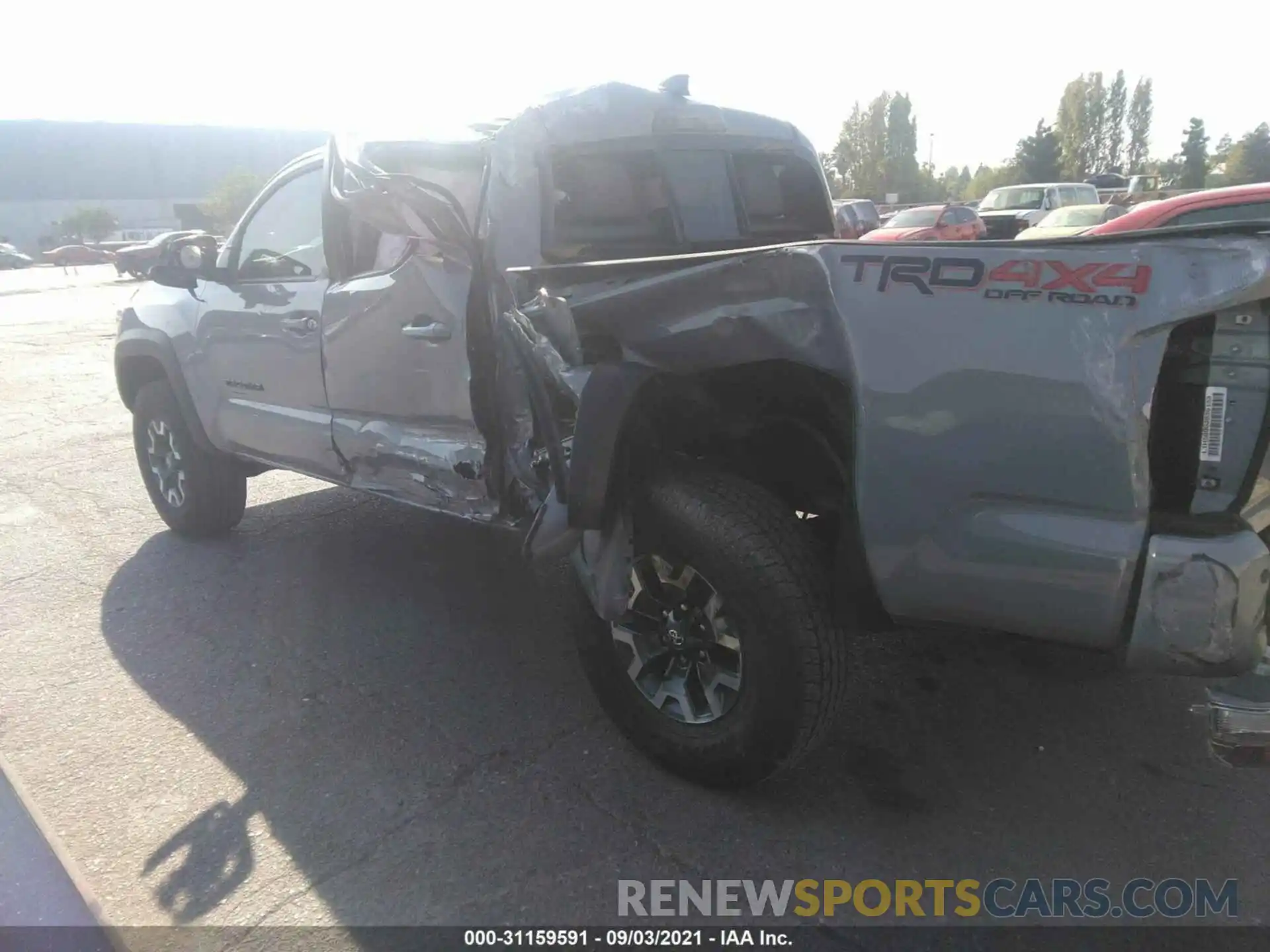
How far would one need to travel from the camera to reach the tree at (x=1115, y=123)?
249 ft

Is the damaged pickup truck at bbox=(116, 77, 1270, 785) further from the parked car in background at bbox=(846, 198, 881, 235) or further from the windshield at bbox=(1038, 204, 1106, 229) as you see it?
the parked car in background at bbox=(846, 198, 881, 235)

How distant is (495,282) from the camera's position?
3.31 metres

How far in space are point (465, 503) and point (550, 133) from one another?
1.41 metres

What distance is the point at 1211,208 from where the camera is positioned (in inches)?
259

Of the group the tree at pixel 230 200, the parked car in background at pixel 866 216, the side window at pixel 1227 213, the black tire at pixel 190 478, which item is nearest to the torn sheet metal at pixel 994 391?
the black tire at pixel 190 478

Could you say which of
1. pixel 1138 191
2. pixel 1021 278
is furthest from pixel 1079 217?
pixel 1138 191

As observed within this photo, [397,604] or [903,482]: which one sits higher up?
[903,482]

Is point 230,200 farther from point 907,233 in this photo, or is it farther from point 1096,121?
point 1096,121

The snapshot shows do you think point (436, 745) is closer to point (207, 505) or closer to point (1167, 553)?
point (1167, 553)

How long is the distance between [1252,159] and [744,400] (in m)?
57.3

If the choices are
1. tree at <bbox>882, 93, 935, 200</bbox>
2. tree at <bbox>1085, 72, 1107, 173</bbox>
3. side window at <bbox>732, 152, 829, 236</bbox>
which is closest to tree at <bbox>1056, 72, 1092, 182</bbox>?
tree at <bbox>1085, 72, 1107, 173</bbox>

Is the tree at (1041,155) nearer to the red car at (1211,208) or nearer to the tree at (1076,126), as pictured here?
the tree at (1076,126)

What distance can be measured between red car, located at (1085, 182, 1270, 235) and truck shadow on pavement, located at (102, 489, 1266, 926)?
165 inches

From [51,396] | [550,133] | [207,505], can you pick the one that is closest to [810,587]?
[550,133]
